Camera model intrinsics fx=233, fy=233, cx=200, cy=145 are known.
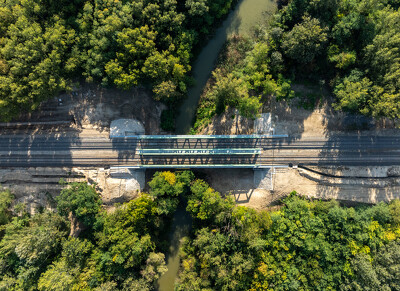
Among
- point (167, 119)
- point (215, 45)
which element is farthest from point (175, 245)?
point (215, 45)

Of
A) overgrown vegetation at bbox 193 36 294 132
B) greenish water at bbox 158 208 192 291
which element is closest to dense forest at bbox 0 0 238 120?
overgrown vegetation at bbox 193 36 294 132

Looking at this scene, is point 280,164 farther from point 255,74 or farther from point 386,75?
point 386,75

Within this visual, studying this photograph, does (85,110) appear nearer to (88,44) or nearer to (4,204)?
(88,44)

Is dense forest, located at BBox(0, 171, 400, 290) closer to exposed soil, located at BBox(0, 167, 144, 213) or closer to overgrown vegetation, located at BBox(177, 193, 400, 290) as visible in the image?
overgrown vegetation, located at BBox(177, 193, 400, 290)

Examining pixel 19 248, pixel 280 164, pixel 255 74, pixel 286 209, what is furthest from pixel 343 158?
pixel 19 248

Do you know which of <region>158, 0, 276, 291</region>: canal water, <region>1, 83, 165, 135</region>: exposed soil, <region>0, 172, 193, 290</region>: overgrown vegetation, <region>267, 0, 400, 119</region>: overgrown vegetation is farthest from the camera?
<region>158, 0, 276, 291</region>: canal water

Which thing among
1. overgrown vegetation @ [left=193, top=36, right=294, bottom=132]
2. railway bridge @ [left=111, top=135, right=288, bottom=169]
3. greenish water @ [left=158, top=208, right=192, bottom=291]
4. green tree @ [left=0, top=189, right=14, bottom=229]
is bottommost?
greenish water @ [left=158, top=208, right=192, bottom=291]
